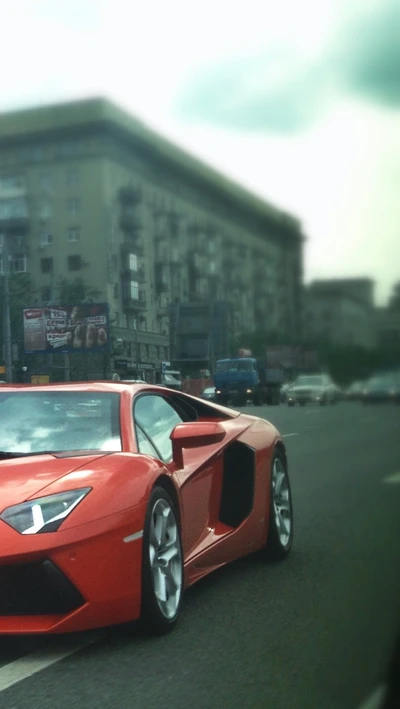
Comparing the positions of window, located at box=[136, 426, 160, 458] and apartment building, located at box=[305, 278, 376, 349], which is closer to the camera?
apartment building, located at box=[305, 278, 376, 349]

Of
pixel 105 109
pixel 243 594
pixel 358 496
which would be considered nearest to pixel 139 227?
pixel 105 109

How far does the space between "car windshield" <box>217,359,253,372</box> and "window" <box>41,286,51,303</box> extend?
0.83 m

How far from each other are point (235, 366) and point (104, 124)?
141 centimetres

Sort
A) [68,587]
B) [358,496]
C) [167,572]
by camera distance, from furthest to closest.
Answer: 1. [358,496]
2. [167,572]
3. [68,587]

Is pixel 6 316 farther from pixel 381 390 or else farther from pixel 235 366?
pixel 381 390

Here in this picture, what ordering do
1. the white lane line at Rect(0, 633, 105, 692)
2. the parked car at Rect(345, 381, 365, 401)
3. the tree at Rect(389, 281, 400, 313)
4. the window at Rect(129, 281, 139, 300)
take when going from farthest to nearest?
the window at Rect(129, 281, 139, 300), the white lane line at Rect(0, 633, 105, 692), the parked car at Rect(345, 381, 365, 401), the tree at Rect(389, 281, 400, 313)

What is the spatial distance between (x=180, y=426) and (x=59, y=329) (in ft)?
2.44

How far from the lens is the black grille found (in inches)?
158

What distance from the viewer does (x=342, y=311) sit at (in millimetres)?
3170

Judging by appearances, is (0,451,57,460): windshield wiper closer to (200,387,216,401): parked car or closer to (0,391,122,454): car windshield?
(0,391,122,454): car windshield

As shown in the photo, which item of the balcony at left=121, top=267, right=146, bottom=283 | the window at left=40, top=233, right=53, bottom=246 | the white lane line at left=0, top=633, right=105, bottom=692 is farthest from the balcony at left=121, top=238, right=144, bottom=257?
the white lane line at left=0, top=633, right=105, bottom=692

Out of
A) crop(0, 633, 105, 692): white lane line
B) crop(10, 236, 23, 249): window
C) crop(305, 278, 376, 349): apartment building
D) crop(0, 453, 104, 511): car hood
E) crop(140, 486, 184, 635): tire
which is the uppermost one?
crop(10, 236, 23, 249): window

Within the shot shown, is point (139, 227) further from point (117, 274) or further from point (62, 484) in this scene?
point (62, 484)

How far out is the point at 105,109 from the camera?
4.09 meters
